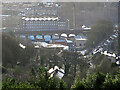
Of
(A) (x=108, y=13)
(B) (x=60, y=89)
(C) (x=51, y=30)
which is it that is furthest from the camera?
(A) (x=108, y=13)

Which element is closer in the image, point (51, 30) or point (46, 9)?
point (51, 30)

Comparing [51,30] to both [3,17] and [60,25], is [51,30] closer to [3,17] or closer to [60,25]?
[60,25]

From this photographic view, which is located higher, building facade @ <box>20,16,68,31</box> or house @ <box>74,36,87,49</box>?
building facade @ <box>20,16,68,31</box>

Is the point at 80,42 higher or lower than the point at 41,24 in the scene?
lower

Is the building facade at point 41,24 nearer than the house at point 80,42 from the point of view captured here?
No

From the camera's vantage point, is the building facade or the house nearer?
the house

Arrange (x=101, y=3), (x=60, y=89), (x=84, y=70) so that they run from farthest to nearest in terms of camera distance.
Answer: (x=101, y=3) → (x=84, y=70) → (x=60, y=89)

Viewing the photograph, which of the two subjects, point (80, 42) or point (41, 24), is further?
point (41, 24)

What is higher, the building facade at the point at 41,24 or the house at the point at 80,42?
the building facade at the point at 41,24

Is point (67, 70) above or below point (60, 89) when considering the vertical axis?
below

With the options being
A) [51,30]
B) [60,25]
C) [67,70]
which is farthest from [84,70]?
[60,25]
